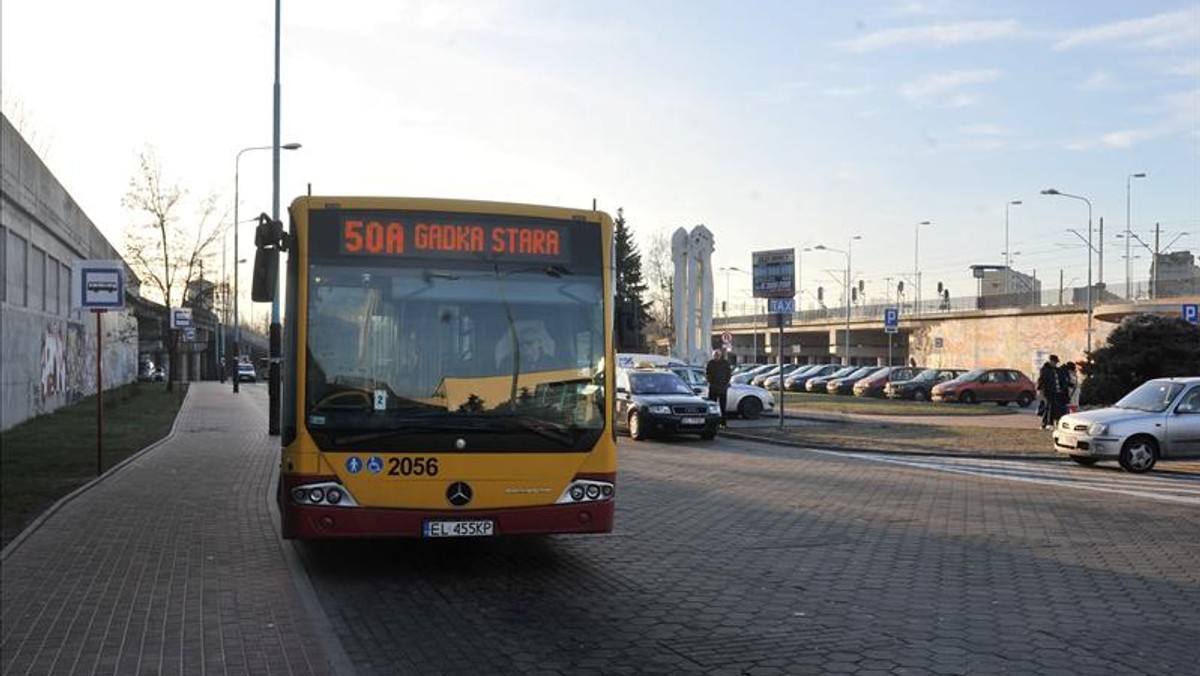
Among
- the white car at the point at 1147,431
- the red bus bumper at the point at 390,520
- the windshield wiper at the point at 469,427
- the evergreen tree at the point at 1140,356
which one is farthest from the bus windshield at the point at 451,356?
the evergreen tree at the point at 1140,356

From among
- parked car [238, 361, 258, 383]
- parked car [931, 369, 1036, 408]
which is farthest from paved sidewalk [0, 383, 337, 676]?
parked car [238, 361, 258, 383]

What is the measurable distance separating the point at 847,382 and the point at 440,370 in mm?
49181

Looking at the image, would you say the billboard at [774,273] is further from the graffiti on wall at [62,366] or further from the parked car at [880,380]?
the parked car at [880,380]

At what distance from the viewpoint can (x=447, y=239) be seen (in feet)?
28.3

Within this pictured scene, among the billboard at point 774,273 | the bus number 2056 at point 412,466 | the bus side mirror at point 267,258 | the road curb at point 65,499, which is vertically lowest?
the road curb at point 65,499

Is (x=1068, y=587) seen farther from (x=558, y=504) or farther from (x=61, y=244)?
(x=61, y=244)

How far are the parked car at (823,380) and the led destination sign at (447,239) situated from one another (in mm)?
50468

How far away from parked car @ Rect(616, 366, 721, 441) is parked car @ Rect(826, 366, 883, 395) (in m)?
32.0

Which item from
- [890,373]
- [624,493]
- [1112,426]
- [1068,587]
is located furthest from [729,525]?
[890,373]

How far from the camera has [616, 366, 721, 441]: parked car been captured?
23.3m

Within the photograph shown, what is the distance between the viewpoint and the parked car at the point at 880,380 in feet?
171

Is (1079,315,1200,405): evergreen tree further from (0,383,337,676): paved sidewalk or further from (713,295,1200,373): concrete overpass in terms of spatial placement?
(0,383,337,676): paved sidewalk

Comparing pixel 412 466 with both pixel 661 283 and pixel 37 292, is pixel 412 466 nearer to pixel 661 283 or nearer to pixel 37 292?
pixel 37 292

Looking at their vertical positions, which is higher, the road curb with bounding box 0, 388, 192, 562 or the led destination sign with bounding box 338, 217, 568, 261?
the led destination sign with bounding box 338, 217, 568, 261
